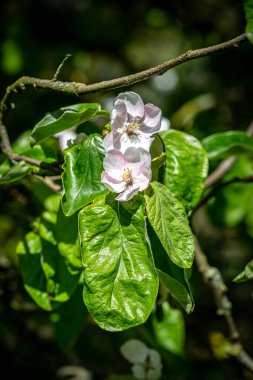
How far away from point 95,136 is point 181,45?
1905 mm

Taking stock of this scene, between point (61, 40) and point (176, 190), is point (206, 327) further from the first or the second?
point (61, 40)

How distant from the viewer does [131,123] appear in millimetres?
748

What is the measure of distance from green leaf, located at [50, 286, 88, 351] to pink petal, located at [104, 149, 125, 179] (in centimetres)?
37

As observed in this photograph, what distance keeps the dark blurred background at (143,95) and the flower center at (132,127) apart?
396mm

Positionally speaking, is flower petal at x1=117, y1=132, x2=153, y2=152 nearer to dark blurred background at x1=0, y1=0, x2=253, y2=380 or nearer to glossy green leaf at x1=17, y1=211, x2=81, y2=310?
glossy green leaf at x1=17, y1=211, x2=81, y2=310

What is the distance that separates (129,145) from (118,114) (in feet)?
0.13

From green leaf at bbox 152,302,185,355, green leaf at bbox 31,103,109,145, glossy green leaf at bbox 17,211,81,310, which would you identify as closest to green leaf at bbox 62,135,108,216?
green leaf at bbox 31,103,109,145

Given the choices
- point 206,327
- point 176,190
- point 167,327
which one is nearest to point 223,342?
point 206,327

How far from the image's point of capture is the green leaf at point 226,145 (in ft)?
3.56

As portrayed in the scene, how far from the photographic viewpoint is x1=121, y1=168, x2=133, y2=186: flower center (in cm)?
70

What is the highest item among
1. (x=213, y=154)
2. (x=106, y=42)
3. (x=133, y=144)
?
(x=133, y=144)

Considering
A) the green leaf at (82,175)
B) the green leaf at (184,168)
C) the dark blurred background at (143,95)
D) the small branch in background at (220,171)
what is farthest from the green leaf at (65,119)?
the small branch in background at (220,171)

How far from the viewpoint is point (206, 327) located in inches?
68.9

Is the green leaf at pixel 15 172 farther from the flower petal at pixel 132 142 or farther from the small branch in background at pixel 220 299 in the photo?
the small branch in background at pixel 220 299
